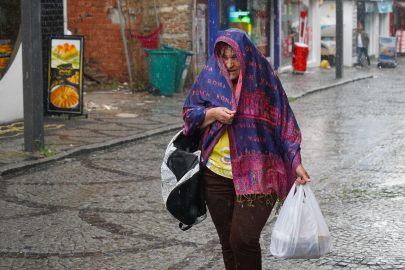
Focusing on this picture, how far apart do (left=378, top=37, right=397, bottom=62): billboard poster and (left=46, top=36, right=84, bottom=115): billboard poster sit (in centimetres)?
1827

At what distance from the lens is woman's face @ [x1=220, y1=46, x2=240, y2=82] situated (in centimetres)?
309

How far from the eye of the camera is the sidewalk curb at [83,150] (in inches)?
287

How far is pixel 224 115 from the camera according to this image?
2977 mm

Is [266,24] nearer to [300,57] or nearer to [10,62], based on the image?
[300,57]

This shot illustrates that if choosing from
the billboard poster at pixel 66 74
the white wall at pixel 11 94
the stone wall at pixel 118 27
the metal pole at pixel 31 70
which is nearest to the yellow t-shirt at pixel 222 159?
the metal pole at pixel 31 70

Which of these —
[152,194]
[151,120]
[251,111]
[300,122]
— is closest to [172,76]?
[151,120]

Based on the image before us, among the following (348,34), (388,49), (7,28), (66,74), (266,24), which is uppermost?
(266,24)

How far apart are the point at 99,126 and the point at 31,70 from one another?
266cm

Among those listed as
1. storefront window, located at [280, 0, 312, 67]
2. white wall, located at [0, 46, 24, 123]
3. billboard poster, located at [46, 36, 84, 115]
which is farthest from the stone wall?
storefront window, located at [280, 0, 312, 67]

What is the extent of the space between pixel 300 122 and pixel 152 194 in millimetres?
5486

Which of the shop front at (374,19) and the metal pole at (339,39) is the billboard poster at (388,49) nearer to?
the metal pole at (339,39)

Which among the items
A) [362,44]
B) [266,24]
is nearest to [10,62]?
[266,24]

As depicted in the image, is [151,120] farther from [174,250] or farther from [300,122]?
[174,250]

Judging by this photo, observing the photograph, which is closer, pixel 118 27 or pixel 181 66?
pixel 181 66
